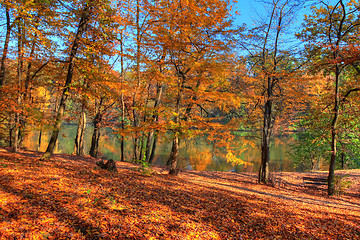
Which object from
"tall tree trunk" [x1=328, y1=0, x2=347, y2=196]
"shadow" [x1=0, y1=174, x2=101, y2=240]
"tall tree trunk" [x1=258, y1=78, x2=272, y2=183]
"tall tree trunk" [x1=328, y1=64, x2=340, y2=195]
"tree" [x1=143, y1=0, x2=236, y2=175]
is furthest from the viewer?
"tall tree trunk" [x1=258, y1=78, x2=272, y2=183]

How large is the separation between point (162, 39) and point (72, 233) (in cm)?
724

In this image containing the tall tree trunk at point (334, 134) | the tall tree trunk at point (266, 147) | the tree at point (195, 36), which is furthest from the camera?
the tall tree trunk at point (266, 147)

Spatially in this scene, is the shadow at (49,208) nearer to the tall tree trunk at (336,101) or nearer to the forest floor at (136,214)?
the forest floor at (136,214)

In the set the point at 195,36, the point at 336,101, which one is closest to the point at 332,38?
the point at 336,101

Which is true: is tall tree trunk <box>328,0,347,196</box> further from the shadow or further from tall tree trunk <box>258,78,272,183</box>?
the shadow

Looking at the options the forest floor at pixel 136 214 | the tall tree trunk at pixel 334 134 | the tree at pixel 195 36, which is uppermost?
the tree at pixel 195 36

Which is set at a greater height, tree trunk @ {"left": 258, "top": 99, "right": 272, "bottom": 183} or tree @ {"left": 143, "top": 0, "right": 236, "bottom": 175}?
tree @ {"left": 143, "top": 0, "right": 236, "bottom": 175}

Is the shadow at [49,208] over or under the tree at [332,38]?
under

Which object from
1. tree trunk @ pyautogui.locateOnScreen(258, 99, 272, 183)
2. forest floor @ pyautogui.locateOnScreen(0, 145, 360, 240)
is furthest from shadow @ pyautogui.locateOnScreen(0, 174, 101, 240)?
tree trunk @ pyautogui.locateOnScreen(258, 99, 272, 183)

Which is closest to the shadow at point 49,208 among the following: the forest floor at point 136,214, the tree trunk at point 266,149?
the forest floor at point 136,214

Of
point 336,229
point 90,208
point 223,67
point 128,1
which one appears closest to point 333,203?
point 336,229

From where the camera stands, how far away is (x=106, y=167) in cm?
865

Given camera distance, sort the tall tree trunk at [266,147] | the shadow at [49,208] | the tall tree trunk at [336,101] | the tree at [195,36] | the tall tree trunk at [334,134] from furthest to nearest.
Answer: the tall tree trunk at [266,147], the tall tree trunk at [334,134], the tall tree trunk at [336,101], the tree at [195,36], the shadow at [49,208]

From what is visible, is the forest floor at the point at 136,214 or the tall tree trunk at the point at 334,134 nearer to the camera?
the forest floor at the point at 136,214
